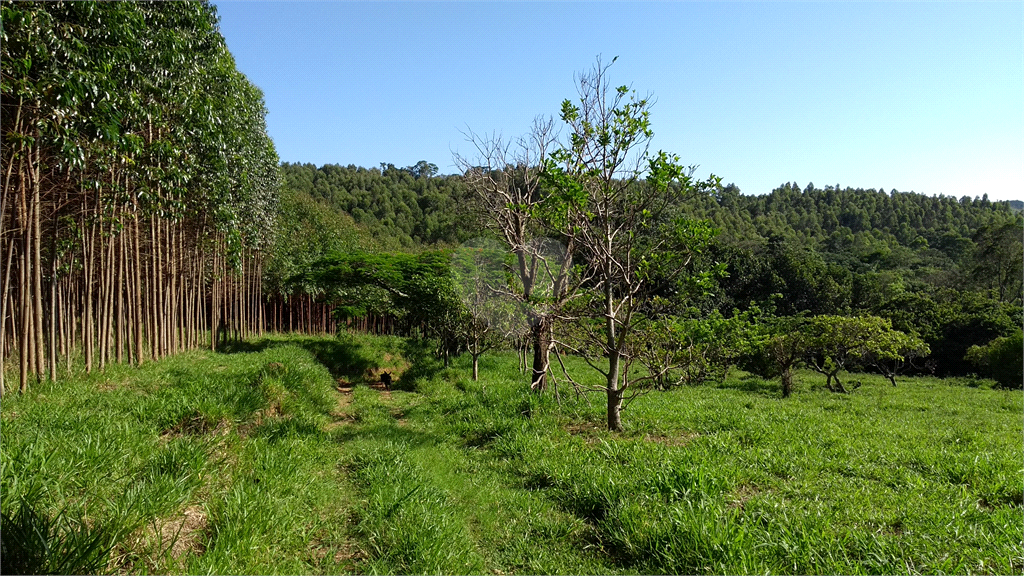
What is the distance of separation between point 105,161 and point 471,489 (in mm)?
5593

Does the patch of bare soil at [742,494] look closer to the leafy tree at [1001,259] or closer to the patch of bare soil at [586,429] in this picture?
the patch of bare soil at [586,429]

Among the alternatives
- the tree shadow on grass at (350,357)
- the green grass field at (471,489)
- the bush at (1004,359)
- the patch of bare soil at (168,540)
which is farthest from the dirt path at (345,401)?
the bush at (1004,359)

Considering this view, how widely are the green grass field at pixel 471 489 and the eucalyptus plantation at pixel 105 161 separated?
126cm

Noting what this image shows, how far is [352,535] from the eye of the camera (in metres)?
Answer: 3.43

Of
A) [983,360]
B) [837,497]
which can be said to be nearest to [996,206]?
[983,360]

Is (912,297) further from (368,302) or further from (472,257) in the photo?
(368,302)

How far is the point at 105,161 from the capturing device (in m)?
5.52

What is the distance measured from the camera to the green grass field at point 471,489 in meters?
2.76

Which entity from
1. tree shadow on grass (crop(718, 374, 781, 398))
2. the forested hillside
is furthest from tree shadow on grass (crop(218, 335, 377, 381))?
tree shadow on grass (crop(718, 374, 781, 398))

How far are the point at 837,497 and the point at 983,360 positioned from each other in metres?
23.1

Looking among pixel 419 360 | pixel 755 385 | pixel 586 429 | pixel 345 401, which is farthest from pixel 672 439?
pixel 755 385

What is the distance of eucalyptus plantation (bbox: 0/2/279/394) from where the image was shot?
14.1ft

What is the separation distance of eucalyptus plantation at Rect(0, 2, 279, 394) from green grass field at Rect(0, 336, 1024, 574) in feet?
4.14

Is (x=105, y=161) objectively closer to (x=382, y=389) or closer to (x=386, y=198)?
(x=382, y=389)
